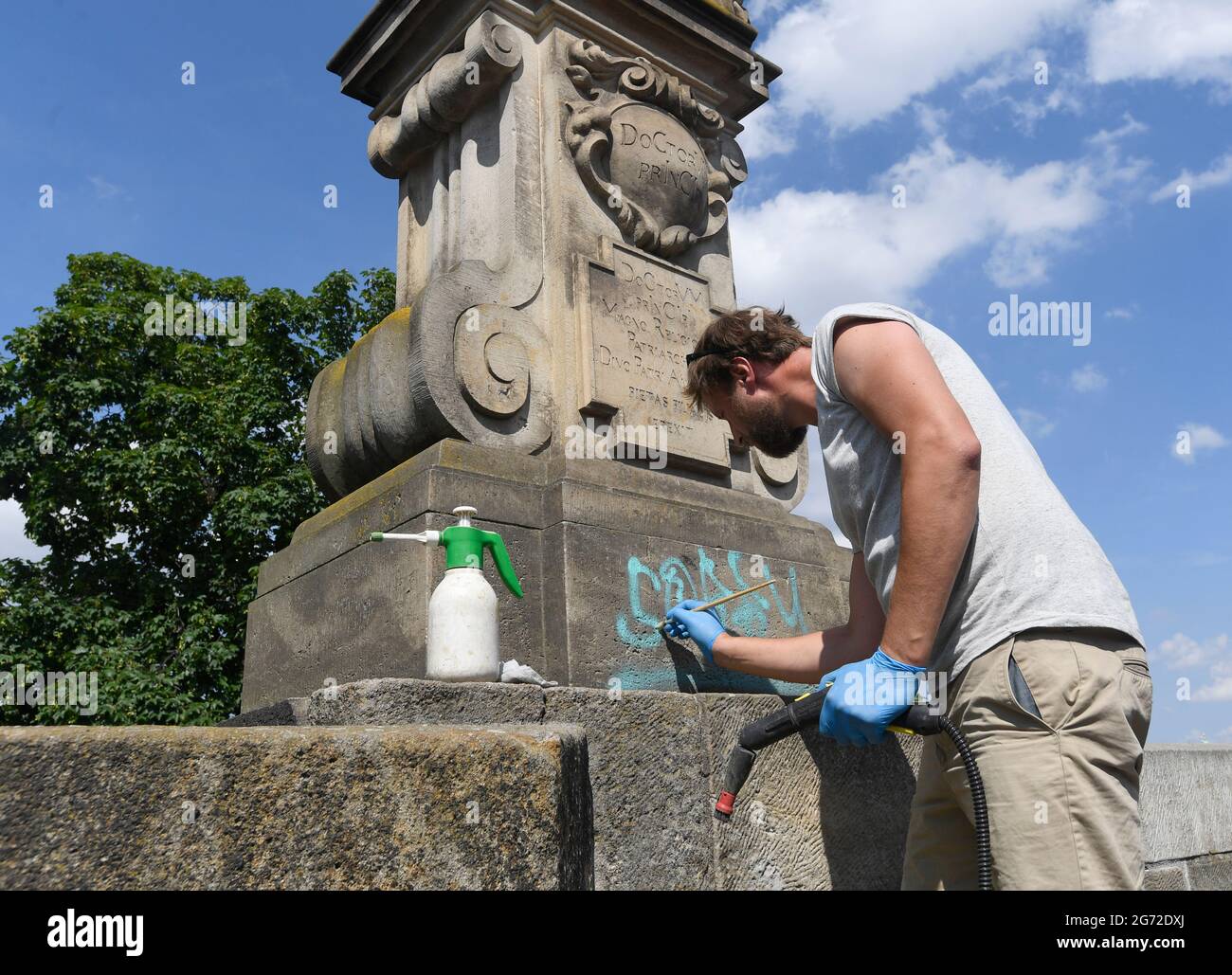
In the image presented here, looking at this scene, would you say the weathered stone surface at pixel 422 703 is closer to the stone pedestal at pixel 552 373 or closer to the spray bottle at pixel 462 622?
the spray bottle at pixel 462 622

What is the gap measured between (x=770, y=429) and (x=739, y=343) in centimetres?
24

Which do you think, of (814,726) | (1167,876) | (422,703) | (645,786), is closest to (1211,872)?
(1167,876)

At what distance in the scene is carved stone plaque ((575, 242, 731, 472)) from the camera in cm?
394

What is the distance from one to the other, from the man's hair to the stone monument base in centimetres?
87

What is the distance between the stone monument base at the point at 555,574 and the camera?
3.17 m

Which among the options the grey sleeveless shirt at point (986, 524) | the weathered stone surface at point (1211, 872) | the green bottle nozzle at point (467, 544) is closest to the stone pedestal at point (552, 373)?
the green bottle nozzle at point (467, 544)

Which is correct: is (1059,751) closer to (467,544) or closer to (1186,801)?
(467,544)

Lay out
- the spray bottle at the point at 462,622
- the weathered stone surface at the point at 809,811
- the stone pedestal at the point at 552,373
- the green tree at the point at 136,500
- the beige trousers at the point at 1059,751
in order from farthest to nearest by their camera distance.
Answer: the green tree at the point at 136,500 → the stone pedestal at the point at 552,373 → the weathered stone surface at the point at 809,811 → the spray bottle at the point at 462,622 → the beige trousers at the point at 1059,751

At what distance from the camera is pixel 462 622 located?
2.63 metres

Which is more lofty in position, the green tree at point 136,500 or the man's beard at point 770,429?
the green tree at point 136,500

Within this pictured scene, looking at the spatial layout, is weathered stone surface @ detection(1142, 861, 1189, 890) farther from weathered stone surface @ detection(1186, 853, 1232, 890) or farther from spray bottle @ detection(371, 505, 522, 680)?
spray bottle @ detection(371, 505, 522, 680)

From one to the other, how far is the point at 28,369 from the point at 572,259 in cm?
1321
